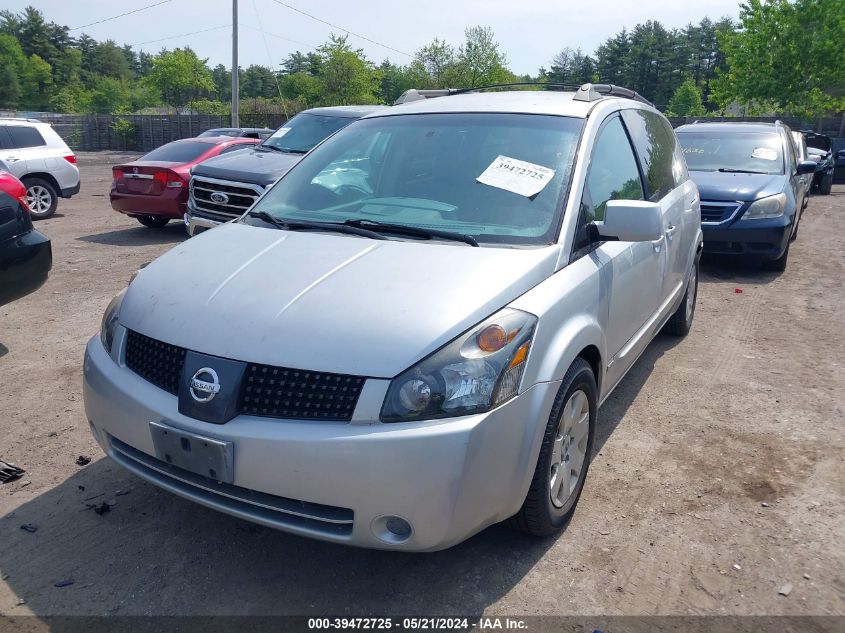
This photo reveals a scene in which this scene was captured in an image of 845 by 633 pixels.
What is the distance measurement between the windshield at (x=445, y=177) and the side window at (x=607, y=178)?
15 centimetres

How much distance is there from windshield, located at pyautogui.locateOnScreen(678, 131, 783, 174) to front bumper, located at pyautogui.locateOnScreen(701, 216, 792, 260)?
1.26 meters

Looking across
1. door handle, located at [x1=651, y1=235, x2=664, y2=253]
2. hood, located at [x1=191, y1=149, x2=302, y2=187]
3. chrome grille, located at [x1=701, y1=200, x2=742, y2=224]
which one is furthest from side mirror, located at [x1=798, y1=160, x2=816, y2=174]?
hood, located at [x1=191, y1=149, x2=302, y2=187]

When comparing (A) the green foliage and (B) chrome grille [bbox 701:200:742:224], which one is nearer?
(B) chrome grille [bbox 701:200:742:224]

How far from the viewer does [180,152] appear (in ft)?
37.1

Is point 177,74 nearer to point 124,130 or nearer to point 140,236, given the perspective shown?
point 124,130

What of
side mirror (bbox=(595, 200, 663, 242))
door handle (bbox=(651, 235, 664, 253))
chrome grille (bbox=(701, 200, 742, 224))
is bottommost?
chrome grille (bbox=(701, 200, 742, 224))

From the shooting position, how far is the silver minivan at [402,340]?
2.44 meters

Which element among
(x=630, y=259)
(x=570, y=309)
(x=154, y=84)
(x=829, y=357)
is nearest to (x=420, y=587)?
(x=570, y=309)

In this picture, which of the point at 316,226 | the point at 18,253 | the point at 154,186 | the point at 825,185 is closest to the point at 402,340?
the point at 316,226

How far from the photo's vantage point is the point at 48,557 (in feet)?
9.83

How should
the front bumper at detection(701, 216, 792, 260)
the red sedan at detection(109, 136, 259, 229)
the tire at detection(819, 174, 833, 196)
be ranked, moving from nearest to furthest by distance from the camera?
1. the front bumper at detection(701, 216, 792, 260)
2. the red sedan at detection(109, 136, 259, 229)
3. the tire at detection(819, 174, 833, 196)

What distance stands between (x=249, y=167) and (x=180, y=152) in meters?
2.81

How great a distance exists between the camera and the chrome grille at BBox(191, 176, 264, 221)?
884 centimetres

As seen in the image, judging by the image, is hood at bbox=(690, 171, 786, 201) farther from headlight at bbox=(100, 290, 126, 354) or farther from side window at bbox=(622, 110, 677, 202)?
headlight at bbox=(100, 290, 126, 354)
